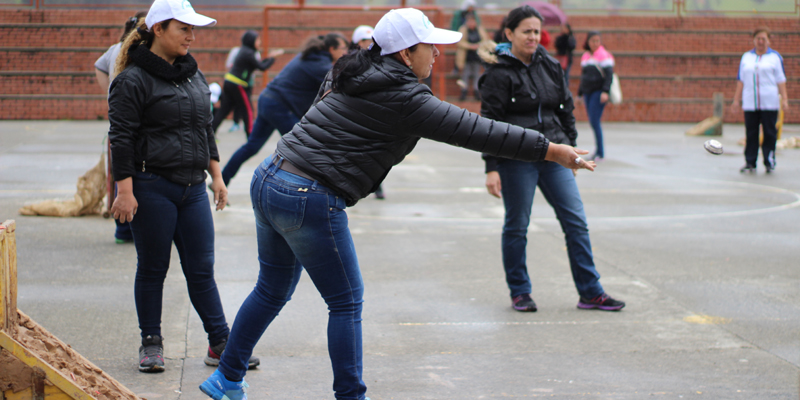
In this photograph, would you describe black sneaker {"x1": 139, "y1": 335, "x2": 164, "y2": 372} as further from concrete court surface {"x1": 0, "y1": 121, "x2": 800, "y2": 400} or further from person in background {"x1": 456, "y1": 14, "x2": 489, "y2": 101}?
person in background {"x1": 456, "y1": 14, "x2": 489, "y2": 101}

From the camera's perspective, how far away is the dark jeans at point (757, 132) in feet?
41.0

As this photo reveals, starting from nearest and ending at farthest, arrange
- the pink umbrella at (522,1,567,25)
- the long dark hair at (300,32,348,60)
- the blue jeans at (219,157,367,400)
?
the blue jeans at (219,157,367,400)
the long dark hair at (300,32,348,60)
the pink umbrella at (522,1,567,25)

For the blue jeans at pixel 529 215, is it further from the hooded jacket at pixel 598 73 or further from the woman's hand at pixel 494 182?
the hooded jacket at pixel 598 73

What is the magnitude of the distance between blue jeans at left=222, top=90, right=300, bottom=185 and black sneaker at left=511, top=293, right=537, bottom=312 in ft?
12.2

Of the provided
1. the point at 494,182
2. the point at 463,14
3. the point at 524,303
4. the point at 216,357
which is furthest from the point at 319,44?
the point at 463,14

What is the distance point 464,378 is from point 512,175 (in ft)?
5.21

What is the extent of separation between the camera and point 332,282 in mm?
3354

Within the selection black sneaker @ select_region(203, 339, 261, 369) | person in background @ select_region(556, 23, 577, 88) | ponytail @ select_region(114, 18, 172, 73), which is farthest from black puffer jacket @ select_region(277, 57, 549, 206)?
person in background @ select_region(556, 23, 577, 88)

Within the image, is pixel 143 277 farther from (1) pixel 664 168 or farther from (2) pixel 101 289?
(1) pixel 664 168

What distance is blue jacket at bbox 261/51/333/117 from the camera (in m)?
8.34

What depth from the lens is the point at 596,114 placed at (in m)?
13.9

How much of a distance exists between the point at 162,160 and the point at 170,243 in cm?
44

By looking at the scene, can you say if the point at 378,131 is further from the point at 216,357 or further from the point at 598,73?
the point at 598,73

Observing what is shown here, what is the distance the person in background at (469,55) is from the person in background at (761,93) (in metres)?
8.65
